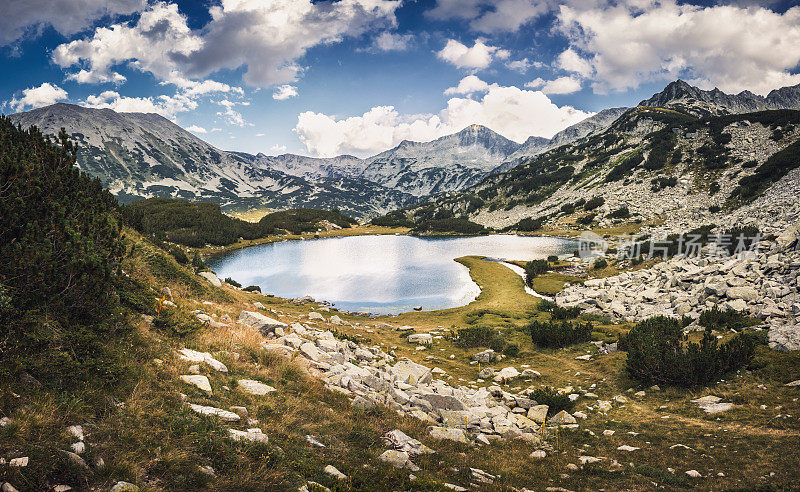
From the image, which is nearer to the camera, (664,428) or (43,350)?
(43,350)

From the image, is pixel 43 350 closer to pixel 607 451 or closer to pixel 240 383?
pixel 240 383

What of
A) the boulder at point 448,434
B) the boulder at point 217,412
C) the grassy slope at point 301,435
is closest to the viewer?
the grassy slope at point 301,435

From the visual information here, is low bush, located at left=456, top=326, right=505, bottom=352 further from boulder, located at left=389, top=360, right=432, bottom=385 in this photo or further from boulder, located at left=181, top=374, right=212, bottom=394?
boulder, located at left=181, top=374, right=212, bottom=394

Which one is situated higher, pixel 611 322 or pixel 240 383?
pixel 240 383

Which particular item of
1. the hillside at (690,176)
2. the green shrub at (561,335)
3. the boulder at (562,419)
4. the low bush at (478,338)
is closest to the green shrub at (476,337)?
the low bush at (478,338)

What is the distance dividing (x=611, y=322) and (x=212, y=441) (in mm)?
34062

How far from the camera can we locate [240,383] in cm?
1012

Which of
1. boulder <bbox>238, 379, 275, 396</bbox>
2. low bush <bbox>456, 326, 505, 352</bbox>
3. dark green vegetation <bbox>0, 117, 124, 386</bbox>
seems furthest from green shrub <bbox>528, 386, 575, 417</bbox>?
dark green vegetation <bbox>0, 117, 124, 386</bbox>

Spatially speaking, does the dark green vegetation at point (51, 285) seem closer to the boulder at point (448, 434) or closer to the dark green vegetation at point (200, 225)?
the boulder at point (448, 434)

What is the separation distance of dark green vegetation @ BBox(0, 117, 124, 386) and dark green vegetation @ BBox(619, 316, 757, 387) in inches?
858

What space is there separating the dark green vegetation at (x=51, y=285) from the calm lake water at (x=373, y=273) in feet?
129

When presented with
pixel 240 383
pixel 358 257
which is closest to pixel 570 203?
pixel 358 257

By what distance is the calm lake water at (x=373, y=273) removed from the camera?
177 feet

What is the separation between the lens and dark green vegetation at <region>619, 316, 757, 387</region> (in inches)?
604
